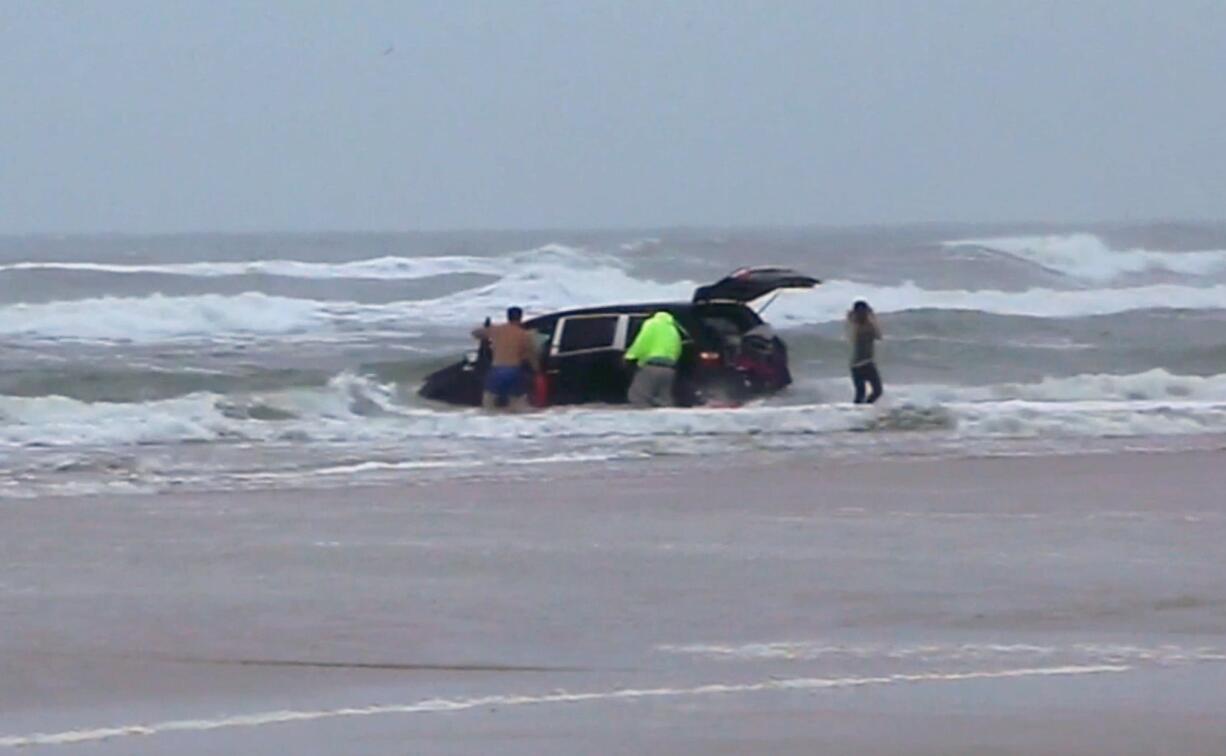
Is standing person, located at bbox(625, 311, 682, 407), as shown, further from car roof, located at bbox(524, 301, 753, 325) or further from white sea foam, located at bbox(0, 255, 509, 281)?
white sea foam, located at bbox(0, 255, 509, 281)

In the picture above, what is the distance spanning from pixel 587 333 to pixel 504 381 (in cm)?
158

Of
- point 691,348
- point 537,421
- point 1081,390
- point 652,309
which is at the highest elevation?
point 652,309

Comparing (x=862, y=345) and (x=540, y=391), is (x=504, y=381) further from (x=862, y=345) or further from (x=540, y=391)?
(x=862, y=345)

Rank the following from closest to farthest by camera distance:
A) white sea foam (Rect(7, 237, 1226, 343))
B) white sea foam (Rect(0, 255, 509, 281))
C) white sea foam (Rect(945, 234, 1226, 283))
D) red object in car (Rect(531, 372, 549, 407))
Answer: red object in car (Rect(531, 372, 549, 407)), white sea foam (Rect(7, 237, 1226, 343)), white sea foam (Rect(0, 255, 509, 281)), white sea foam (Rect(945, 234, 1226, 283))

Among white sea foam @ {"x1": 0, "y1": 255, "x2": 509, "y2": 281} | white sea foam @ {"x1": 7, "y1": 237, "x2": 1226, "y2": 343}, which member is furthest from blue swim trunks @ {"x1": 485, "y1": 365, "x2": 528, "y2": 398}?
white sea foam @ {"x1": 0, "y1": 255, "x2": 509, "y2": 281}

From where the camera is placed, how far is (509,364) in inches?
803

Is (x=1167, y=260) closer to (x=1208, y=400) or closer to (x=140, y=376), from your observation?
(x=1208, y=400)

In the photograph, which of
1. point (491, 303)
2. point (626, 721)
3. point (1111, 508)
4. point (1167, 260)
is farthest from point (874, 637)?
point (1167, 260)

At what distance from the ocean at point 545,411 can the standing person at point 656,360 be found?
29 cm

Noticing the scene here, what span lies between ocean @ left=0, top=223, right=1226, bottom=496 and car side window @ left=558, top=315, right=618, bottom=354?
0.90 meters

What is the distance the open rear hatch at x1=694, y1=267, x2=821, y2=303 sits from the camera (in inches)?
813

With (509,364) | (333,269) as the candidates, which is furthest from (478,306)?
(509,364)

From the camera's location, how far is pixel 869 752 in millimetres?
6562

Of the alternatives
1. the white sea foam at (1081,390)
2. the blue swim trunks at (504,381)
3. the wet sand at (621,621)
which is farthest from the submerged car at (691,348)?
the wet sand at (621,621)
